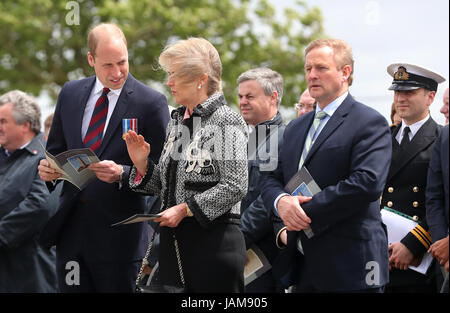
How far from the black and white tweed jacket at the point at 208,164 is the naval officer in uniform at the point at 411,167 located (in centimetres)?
152

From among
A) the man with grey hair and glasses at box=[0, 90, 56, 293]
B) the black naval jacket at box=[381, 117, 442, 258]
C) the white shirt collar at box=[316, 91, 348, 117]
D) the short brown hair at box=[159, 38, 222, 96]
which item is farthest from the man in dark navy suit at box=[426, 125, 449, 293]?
the man with grey hair and glasses at box=[0, 90, 56, 293]

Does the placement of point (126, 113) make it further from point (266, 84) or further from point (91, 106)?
point (266, 84)

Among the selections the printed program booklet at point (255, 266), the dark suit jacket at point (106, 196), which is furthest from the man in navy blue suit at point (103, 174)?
the printed program booklet at point (255, 266)

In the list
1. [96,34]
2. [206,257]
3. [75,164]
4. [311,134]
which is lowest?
[206,257]

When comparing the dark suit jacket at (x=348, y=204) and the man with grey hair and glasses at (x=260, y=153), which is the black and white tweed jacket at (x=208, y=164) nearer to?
the dark suit jacket at (x=348, y=204)

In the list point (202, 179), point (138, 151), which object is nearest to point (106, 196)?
point (138, 151)

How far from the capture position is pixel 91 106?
177 inches

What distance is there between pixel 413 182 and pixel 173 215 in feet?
6.55

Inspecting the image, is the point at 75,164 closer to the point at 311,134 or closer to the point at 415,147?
the point at 311,134

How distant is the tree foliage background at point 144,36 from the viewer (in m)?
18.5

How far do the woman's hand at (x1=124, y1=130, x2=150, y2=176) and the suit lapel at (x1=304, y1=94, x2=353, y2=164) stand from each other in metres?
0.96

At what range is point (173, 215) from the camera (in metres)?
3.54

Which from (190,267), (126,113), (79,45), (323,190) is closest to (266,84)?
(126,113)
